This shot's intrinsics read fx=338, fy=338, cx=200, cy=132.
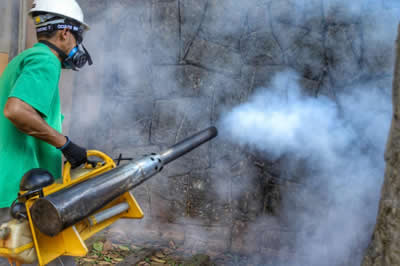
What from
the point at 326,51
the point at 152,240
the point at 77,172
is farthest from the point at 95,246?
the point at 326,51

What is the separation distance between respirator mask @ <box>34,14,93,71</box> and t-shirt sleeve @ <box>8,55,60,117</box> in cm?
27

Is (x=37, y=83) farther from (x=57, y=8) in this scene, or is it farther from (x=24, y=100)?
(x=57, y=8)

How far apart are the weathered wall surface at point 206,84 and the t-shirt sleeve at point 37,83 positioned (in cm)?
209

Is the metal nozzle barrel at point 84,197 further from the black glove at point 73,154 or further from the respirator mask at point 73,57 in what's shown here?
the respirator mask at point 73,57

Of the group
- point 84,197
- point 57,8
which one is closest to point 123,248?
point 84,197

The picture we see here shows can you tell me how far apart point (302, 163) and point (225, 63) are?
4.61 feet

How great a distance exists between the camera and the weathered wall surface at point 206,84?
140 inches

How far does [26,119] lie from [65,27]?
0.76 meters

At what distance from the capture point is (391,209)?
1665 mm

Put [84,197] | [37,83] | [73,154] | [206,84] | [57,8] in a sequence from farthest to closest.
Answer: [206,84], [57,8], [73,154], [37,83], [84,197]

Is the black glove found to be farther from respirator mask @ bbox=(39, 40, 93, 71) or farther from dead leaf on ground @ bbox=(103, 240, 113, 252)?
dead leaf on ground @ bbox=(103, 240, 113, 252)

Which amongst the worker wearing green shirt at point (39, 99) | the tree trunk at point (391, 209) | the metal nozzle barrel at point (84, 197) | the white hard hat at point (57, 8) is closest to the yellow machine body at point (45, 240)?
the metal nozzle barrel at point (84, 197)

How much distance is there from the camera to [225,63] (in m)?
3.86

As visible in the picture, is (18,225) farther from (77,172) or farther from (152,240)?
(152,240)
